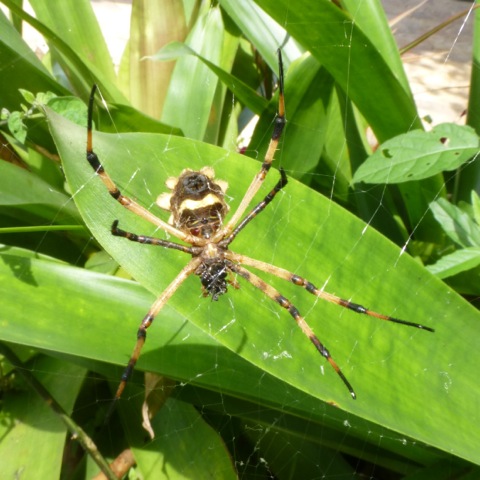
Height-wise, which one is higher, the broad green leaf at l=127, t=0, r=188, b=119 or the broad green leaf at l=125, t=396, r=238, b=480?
the broad green leaf at l=127, t=0, r=188, b=119

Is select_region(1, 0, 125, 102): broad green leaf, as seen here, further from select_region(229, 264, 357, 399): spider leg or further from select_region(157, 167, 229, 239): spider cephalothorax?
select_region(229, 264, 357, 399): spider leg

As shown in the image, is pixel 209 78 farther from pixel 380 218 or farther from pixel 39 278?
pixel 39 278

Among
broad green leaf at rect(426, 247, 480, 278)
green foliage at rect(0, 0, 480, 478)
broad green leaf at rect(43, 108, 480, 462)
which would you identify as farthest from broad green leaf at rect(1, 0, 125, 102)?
broad green leaf at rect(426, 247, 480, 278)

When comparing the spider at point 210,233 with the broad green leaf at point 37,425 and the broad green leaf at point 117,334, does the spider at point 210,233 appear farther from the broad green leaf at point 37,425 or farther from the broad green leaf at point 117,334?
the broad green leaf at point 37,425

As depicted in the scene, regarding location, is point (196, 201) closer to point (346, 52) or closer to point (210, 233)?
point (210, 233)

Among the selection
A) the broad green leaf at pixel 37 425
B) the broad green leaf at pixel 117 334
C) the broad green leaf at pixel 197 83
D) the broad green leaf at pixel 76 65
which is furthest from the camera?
the broad green leaf at pixel 197 83

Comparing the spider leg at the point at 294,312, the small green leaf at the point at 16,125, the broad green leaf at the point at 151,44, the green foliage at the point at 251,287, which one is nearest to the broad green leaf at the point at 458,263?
the green foliage at the point at 251,287

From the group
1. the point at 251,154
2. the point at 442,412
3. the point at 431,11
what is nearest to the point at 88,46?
the point at 251,154
